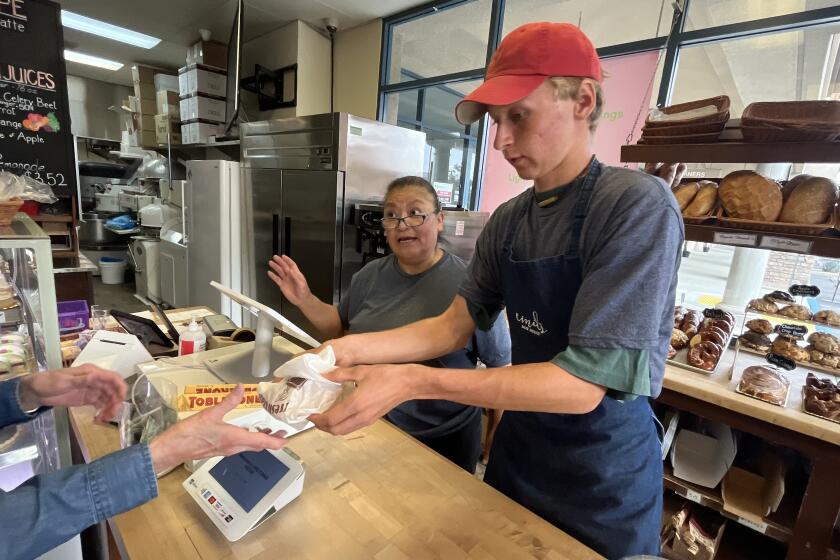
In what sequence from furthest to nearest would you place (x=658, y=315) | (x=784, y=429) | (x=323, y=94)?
1. (x=323, y=94)
2. (x=784, y=429)
3. (x=658, y=315)

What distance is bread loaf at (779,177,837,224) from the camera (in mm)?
1291

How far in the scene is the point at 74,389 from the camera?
897 millimetres

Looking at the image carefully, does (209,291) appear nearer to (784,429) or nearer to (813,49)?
(784,429)

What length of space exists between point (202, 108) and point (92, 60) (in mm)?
3468

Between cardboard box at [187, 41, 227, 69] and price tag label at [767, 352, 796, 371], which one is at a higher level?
cardboard box at [187, 41, 227, 69]

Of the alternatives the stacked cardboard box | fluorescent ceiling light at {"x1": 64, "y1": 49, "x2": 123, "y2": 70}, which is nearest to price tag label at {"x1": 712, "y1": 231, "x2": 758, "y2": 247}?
the stacked cardboard box

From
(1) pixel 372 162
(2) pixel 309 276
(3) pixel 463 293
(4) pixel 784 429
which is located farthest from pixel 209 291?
(4) pixel 784 429

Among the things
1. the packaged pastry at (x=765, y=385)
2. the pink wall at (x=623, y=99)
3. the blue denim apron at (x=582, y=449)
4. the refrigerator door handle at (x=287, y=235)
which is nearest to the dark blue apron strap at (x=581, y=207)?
the blue denim apron at (x=582, y=449)

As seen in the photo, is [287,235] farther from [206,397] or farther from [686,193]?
[686,193]

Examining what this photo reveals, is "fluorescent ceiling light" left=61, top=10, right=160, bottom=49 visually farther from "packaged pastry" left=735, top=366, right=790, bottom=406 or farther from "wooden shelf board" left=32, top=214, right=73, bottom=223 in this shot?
"packaged pastry" left=735, top=366, right=790, bottom=406

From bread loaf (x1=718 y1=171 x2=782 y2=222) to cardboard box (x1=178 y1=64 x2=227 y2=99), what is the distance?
478 centimetres

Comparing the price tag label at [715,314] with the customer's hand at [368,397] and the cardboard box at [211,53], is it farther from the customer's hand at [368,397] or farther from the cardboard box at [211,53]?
the cardboard box at [211,53]

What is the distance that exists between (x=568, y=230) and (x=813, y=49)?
110 inches

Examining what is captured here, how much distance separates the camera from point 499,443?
1.15 m
